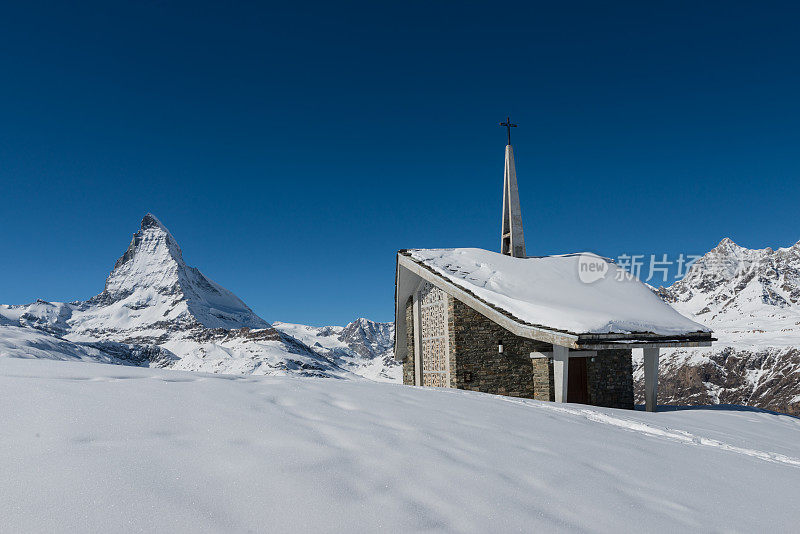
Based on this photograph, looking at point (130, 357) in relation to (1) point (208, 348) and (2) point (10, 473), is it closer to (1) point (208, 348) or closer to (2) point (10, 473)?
(1) point (208, 348)

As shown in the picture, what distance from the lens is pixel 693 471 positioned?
4117mm

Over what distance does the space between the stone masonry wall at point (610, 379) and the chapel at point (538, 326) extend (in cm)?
3

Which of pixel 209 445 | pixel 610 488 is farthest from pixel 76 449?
pixel 610 488

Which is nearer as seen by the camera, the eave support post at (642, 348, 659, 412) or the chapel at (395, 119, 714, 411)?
the chapel at (395, 119, 714, 411)

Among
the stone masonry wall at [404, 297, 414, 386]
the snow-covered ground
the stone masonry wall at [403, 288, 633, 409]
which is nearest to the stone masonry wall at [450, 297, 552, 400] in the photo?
the stone masonry wall at [403, 288, 633, 409]

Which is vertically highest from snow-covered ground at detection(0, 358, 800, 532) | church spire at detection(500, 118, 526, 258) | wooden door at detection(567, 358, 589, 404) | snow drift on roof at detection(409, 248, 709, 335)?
church spire at detection(500, 118, 526, 258)

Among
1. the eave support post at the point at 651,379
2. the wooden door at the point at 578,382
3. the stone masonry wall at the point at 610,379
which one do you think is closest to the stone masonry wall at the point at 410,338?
the wooden door at the point at 578,382

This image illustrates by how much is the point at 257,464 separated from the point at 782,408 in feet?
510

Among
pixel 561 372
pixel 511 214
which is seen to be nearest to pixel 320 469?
pixel 561 372

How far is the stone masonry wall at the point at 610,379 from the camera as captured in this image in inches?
507

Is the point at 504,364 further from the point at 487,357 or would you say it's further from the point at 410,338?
the point at 410,338

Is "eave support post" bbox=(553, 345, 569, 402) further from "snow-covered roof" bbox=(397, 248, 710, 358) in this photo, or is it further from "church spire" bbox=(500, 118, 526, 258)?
"church spire" bbox=(500, 118, 526, 258)

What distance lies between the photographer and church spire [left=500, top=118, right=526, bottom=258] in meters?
17.3

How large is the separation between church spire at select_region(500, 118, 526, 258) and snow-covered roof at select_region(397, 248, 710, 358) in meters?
1.47
